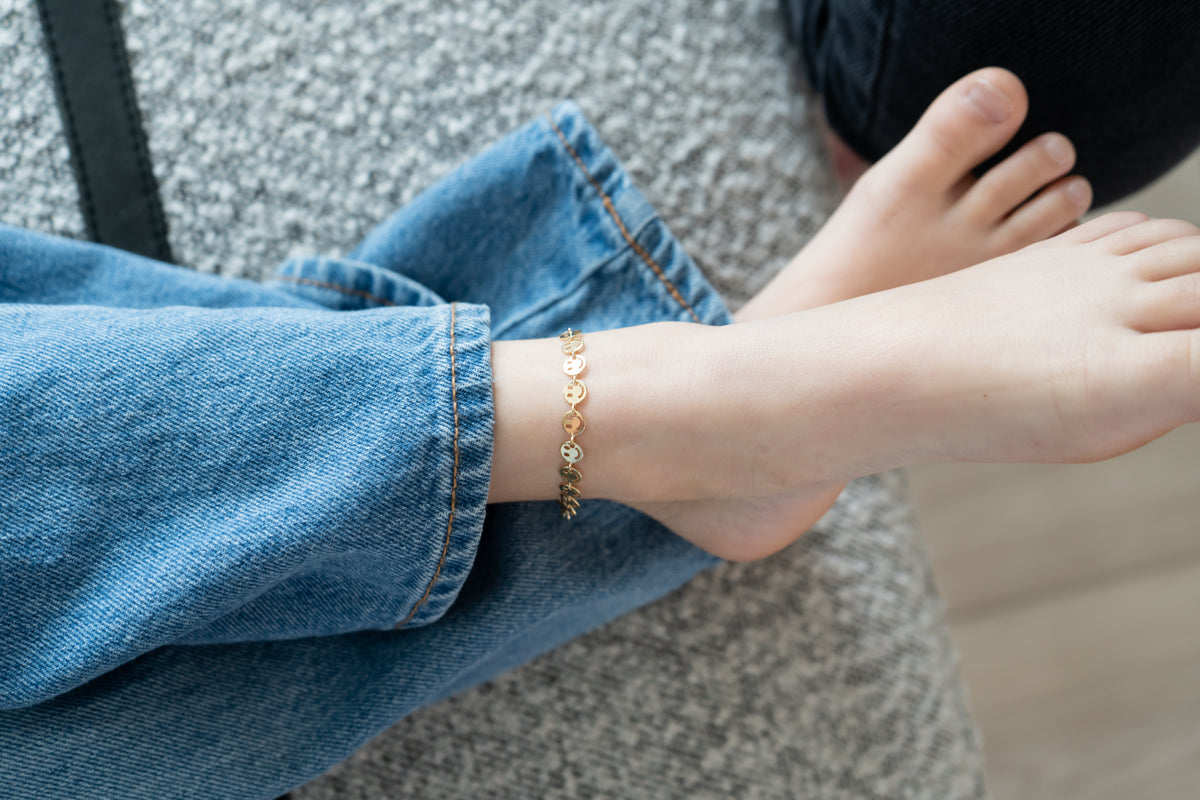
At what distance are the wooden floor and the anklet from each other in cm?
64

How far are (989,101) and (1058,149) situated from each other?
8 cm

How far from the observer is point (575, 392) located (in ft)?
1.45

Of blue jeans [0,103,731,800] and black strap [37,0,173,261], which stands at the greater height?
black strap [37,0,173,261]

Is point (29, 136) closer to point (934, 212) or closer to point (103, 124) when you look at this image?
point (103, 124)

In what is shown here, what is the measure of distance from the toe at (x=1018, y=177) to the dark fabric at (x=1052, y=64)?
0.04 ft

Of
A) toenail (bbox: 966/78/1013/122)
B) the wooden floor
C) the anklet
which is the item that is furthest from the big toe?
the wooden floor

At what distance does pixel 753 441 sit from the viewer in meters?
0.45

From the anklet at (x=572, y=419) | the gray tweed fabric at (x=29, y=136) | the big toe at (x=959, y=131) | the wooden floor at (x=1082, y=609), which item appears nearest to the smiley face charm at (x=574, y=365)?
the anklet at (x=572, y=419)

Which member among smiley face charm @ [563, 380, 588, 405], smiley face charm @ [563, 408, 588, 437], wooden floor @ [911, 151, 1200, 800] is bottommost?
wooden floor @ [911, 151, 1200, 800]

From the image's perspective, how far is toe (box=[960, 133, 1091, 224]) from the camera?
55cm

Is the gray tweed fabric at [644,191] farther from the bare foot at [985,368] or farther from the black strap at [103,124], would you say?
the bare foot at [985,368]

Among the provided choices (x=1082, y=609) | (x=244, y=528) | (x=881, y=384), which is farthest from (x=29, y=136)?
(x=1082, y=609)

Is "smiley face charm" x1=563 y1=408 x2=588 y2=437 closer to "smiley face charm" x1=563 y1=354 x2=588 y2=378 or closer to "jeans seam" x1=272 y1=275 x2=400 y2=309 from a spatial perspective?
"smiley face charm" x1=563 y1=354 x2=588 y2=378

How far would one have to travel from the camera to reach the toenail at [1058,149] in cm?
54
